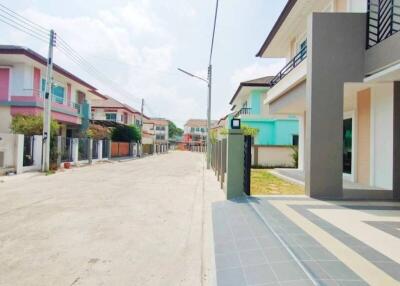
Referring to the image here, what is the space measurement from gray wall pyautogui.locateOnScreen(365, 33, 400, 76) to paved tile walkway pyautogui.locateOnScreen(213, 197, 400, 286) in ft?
10.3

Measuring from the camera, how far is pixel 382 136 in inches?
326

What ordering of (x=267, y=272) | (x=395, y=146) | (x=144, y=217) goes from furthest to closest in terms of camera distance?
1. (x=395, y=146)
2. (x=144, y=217)
3. (x=267, y=272)

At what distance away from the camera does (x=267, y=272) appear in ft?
11.6

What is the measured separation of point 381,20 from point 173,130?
10312 cm

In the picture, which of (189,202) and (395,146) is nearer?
(395,146)

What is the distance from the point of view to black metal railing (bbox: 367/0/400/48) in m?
7.12

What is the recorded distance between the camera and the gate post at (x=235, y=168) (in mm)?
8055

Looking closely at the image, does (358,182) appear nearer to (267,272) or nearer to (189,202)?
(189,202)

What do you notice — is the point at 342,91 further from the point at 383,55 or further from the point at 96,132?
the point at 96,132

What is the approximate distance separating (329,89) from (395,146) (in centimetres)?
209

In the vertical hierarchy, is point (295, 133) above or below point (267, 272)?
above

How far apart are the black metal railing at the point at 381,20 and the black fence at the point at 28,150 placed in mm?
14910

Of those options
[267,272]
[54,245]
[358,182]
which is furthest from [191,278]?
[358,182]

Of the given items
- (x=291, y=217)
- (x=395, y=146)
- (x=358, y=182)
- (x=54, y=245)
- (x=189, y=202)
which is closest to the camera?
(x=54, y=245)
